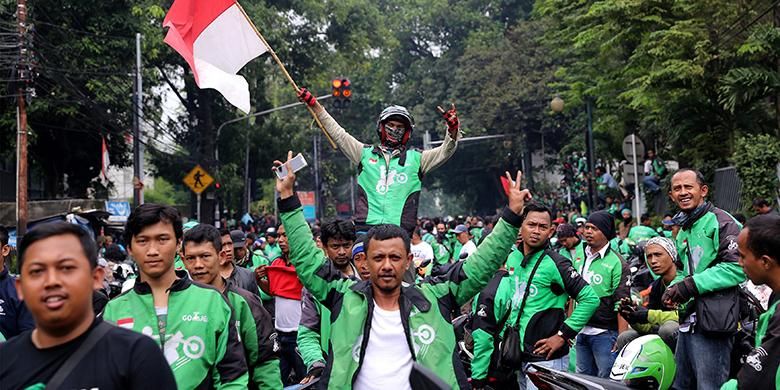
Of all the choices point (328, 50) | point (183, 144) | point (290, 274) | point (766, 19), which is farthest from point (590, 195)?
point (290, 274)

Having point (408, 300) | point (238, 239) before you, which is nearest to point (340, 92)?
point (238, 239)

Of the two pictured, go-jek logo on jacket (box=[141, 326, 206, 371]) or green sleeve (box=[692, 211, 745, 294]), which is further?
green sleeve (box=[692, 211, 745, 294])

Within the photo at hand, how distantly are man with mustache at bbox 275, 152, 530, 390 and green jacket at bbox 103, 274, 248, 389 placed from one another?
49 centimetres

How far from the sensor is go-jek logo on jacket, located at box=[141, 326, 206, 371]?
4348 mm

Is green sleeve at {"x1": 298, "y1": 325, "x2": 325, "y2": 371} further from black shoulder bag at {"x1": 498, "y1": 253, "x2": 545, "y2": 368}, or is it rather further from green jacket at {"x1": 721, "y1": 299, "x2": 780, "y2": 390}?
green jacket at {"x1": 721, "y1": 299, "x2": 780, "y2": 390}

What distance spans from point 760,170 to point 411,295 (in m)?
14.5

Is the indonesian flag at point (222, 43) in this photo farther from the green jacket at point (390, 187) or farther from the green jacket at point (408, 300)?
the green jacket at point (408, 300)

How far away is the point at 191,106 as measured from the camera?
37500 millimetres

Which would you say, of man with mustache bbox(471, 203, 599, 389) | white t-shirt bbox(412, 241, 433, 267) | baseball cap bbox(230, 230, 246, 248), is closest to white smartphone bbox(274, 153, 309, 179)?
man with mustache bbox(471, 203, 599, 389)

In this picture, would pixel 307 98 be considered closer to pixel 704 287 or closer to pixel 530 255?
pixel 530 255

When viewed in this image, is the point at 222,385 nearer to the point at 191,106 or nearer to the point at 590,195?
the point at 590,195

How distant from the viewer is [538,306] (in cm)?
701

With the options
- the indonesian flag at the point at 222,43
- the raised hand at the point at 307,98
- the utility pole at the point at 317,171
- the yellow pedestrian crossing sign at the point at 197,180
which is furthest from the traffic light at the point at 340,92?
the utility pole at the point at 317,171

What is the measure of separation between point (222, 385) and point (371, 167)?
2.60 meters
